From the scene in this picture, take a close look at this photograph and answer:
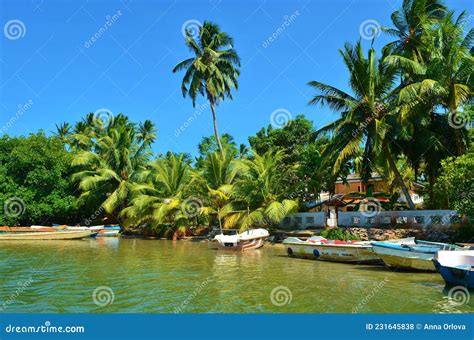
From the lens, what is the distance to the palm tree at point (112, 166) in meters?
34.8

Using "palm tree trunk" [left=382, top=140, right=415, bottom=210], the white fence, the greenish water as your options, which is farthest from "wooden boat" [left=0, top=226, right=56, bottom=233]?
"palm tree trunk" [left=382, top=140, right=415, bottom=210]

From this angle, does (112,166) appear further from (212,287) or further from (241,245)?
(212,287)

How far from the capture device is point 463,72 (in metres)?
20.9

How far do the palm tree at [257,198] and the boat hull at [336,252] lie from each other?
583 cm

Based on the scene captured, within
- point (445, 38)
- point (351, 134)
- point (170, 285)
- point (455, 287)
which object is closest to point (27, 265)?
point (170, 285)

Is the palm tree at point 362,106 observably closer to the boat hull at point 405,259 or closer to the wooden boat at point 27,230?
the boat hull at point 405,259

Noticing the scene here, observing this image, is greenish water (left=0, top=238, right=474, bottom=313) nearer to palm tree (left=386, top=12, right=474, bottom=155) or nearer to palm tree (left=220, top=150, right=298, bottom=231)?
palm tree (left=220, top=150, right=298, bottom=231)

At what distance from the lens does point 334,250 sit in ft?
54.9

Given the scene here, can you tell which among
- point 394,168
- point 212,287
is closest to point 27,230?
point 212,287

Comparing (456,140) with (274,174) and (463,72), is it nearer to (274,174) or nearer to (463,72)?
(463,72)

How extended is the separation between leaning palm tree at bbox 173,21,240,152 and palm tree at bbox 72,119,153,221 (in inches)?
286

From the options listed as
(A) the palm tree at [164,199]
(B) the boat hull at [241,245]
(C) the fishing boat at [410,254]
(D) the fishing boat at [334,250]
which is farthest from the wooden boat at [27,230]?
(C) the fishing boat at [410,254]

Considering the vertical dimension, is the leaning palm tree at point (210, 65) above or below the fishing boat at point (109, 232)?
above

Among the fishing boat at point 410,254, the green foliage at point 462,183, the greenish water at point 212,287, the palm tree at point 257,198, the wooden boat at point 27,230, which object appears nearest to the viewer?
the greenish water at point 212,287
